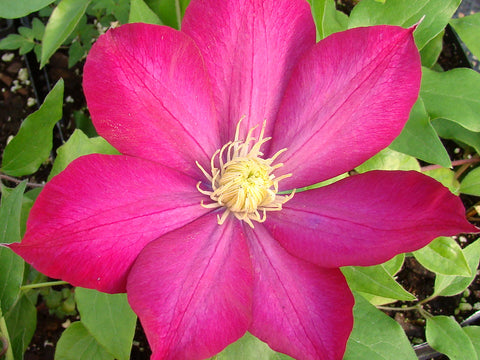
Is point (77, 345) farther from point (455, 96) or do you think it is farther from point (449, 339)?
point (455, 96)

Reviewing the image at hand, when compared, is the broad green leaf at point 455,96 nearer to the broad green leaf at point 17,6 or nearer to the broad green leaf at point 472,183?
the broad green leaf at point 472,183

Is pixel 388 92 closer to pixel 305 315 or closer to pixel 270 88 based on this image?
pixel 270 88

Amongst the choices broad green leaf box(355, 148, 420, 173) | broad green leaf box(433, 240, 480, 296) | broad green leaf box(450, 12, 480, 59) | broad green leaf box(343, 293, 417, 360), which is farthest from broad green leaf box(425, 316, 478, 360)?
broad green leaf box(450, 12, 480, 59)

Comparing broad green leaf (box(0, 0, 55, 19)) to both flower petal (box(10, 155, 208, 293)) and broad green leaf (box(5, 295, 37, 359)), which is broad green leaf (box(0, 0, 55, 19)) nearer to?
flower petal (box(10, 155, 208, 293))

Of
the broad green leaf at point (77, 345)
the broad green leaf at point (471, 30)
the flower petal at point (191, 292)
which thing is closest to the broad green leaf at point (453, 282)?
the broad green leaf at point (471, 30)

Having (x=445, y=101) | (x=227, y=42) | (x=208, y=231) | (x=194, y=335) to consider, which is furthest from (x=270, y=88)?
(x=445, y=101)
